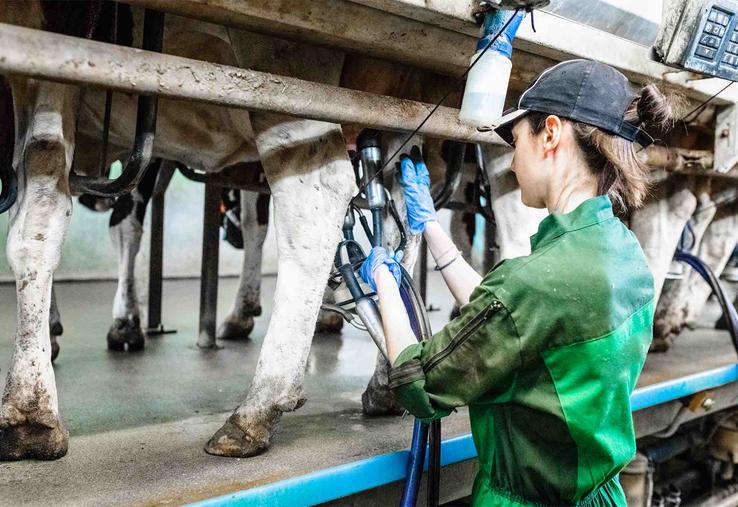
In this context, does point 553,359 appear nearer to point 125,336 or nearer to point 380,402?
point 380,402

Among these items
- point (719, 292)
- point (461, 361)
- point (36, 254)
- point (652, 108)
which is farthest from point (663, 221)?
point (36, 254)

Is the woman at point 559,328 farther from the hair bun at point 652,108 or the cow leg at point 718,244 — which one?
the cow leg at point 718,244

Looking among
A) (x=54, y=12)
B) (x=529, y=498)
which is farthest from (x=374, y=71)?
(x=529, y=498)

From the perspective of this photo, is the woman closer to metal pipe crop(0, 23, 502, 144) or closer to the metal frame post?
metal pipe crop(0, 23, 502, 144)

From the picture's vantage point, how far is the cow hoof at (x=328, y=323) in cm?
425

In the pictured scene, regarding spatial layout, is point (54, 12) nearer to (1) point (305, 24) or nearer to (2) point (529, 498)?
(1) point (305, 24)

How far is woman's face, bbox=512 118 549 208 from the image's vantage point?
4.79 ft

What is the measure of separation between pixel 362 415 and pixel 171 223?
739 cm

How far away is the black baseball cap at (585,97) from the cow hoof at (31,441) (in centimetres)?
128

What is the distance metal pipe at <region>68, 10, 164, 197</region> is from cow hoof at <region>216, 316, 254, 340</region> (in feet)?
5.89

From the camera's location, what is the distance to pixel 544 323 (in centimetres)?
128

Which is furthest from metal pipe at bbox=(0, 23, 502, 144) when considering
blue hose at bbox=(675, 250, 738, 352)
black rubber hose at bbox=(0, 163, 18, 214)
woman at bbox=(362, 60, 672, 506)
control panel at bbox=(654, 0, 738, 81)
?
blue hose at bbox=(675, 250, 738, 352)

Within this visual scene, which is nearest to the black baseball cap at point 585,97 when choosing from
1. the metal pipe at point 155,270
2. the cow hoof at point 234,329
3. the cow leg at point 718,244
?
the cow hoof at point 234,329

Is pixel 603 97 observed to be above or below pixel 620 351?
above
